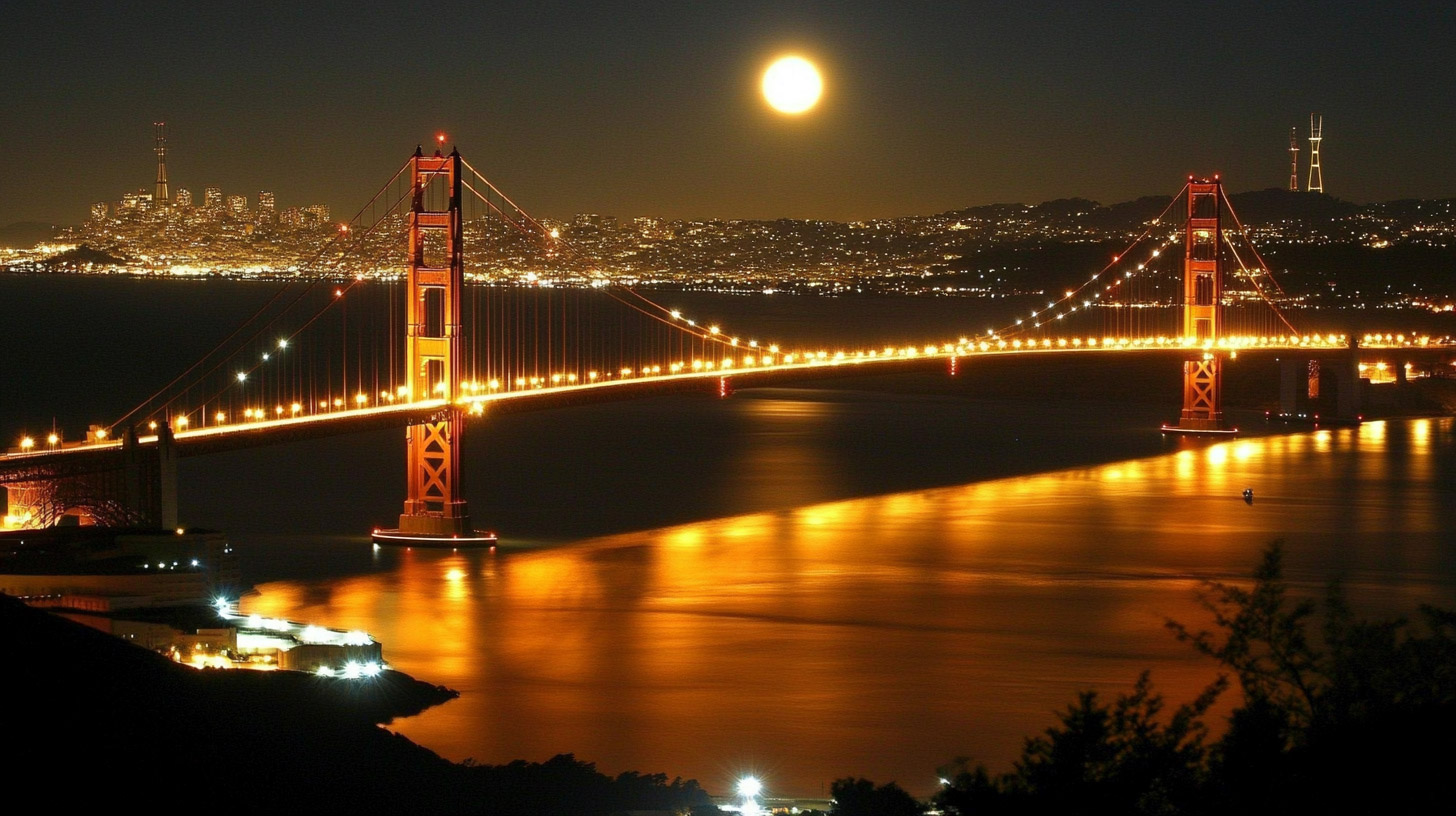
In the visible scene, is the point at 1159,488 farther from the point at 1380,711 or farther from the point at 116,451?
the point at 1380,711

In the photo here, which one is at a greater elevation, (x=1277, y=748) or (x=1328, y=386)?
(x=1328, y=386)

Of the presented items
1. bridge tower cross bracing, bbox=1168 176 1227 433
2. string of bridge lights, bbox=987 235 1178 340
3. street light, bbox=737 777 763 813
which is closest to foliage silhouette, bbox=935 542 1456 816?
street light, bbox=737 777 763 813

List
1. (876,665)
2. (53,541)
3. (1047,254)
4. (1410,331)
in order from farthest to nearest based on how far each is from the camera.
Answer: (1047,254) → (1410,331) → (53,541) → (876,665)

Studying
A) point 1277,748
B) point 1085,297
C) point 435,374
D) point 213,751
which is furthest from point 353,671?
point 1085,297

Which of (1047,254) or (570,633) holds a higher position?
(1047,254)

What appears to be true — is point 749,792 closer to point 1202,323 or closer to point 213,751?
point 213,751

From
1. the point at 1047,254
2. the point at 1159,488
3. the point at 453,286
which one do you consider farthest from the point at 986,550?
the point at 1047,254

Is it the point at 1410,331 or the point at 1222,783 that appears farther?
the point at 1410,331
